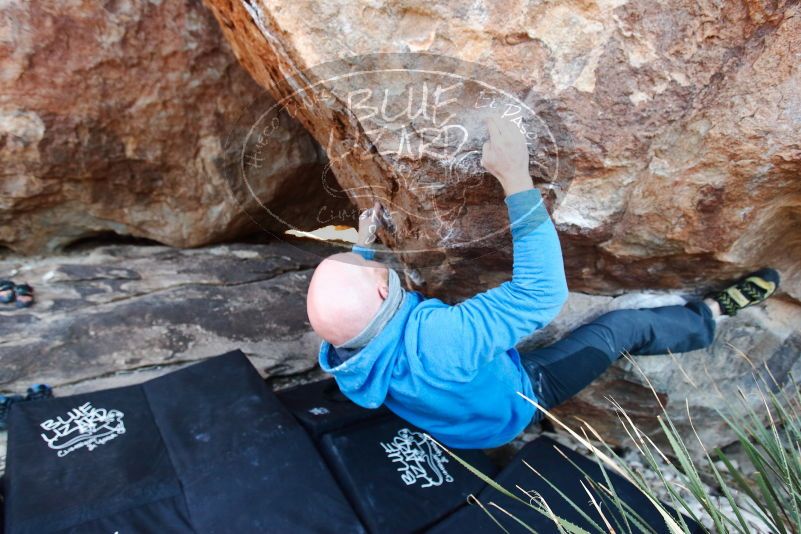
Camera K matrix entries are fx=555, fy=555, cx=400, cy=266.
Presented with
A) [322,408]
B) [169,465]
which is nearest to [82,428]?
[169,465]

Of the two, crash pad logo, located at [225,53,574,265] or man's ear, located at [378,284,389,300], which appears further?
man's ear, located at [378,284,389,300]

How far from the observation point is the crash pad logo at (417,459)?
5.37 ft

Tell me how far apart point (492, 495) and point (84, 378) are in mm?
1405

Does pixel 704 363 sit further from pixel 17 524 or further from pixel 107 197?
pixel 107 197

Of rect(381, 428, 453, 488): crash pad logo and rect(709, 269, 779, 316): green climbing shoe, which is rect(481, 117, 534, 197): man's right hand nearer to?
rect(381, 428, 453, 488): crash pad logo

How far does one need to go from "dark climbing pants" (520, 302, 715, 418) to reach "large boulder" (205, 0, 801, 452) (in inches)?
7.1

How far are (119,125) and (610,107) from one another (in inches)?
70.4

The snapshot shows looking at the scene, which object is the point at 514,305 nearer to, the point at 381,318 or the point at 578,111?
the point at 381,318

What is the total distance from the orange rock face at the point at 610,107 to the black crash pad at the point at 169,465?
0.68 metres

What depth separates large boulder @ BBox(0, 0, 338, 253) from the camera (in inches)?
75.9

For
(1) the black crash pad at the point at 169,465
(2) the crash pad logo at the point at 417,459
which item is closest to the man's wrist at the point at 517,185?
(2) the crash pad logo at the point at 417,459

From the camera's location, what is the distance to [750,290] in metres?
1.76

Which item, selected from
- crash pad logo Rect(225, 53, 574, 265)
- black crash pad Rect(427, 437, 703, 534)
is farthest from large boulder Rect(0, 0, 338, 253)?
black crash pad Rect(427, 437, 703, 534)

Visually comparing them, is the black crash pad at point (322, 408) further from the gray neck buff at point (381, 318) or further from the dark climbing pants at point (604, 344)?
the dark climbing pants at point (604, 344)
